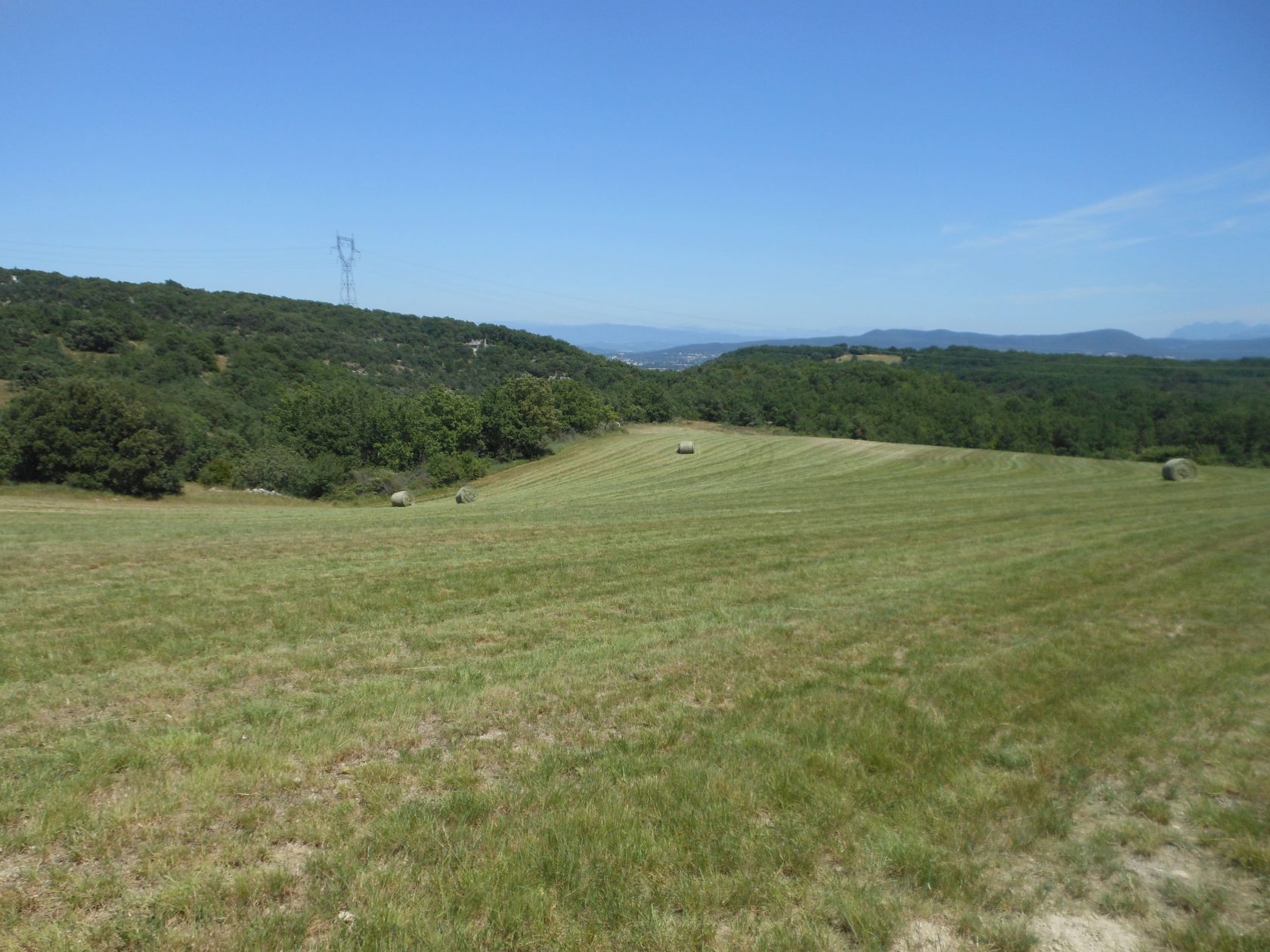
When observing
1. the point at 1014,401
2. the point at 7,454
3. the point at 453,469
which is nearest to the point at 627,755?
the point at 7,454

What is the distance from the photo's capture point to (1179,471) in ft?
Result: 103

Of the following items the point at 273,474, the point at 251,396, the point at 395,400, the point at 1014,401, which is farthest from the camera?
the point at 251,396

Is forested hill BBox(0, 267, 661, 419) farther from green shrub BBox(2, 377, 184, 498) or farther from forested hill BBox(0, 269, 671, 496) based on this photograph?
green shrub BBox(2, 377, 184, 498)

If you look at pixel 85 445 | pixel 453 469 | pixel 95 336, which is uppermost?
pixel 95 336

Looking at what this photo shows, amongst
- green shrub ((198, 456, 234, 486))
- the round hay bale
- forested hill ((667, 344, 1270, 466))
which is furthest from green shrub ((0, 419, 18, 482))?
forested hill ((667, 344, 1270, 466))

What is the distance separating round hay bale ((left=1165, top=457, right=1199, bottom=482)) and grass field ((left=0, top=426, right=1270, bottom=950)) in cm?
2256

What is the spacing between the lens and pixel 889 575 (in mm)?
12414

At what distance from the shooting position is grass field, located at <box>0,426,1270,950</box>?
373 cm

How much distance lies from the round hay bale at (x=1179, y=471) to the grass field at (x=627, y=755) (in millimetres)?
22561

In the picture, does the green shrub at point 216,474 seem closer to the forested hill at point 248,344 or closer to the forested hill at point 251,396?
the forested hill at point 251,396

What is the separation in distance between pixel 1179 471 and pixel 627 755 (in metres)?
35.8

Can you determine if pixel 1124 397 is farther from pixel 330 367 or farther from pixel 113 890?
pixel 330 367

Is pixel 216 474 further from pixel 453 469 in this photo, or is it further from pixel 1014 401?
pixel 1014 401

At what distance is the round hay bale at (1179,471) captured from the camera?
31.2 metres
